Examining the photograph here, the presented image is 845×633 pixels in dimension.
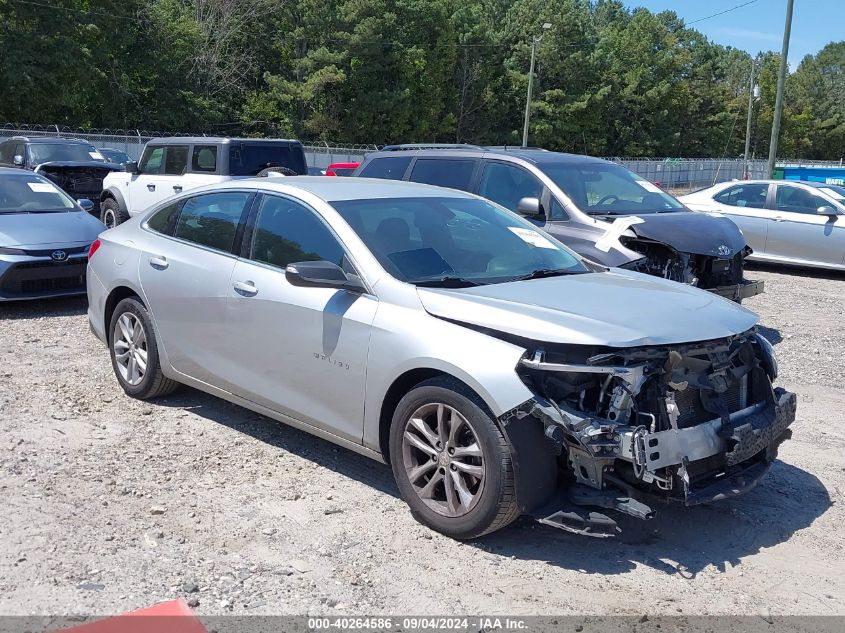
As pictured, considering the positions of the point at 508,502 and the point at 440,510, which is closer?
the point at 508,502

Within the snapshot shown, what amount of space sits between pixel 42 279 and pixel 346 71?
48.6 m

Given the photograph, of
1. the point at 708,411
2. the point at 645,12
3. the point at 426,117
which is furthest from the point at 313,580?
the point at 645,12

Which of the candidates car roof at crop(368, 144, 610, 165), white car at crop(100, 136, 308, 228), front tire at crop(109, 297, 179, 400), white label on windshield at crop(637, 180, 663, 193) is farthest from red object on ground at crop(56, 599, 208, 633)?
white car at crop(100, 136, 308, 228)

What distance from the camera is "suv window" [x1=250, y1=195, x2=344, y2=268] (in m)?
4.93

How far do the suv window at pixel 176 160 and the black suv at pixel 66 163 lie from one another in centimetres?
251

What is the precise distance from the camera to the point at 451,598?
371 centimetres

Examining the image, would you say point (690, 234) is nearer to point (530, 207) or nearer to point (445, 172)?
point (530, 207)

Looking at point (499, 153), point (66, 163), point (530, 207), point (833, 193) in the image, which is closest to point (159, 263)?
point (530, 207)

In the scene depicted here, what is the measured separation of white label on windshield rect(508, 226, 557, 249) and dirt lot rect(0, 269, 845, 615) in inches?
66.3

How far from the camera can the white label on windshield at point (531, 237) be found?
5457 mm

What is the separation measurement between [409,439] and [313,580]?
2.74 ft

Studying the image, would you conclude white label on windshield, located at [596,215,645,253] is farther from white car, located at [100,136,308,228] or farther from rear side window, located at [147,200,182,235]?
white car, located at [100,136,308,228]

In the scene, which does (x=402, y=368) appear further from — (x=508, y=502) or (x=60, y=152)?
(x=60, y=152)

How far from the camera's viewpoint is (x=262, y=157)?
13578 mm
